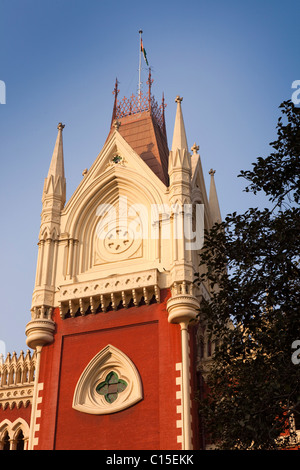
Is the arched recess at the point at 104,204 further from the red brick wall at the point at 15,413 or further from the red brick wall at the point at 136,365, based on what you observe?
the red brick wall at the point at 15,413

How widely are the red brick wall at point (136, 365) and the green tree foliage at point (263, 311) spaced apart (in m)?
5.68

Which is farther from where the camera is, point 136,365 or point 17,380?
point 17,380

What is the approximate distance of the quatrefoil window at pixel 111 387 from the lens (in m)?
25.0

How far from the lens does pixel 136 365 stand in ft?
81.5

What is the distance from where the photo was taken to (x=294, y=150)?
1697 centimetres

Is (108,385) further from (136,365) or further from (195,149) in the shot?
(195,149)

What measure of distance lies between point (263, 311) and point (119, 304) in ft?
33.7

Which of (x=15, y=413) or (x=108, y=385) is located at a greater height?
(x=108, y=385)

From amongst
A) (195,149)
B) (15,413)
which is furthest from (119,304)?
(195,149)

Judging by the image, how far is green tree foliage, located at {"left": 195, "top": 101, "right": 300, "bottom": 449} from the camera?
50.7 ft

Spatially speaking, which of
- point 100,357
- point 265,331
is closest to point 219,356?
point 265,331

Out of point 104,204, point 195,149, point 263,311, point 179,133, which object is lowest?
point 263,311

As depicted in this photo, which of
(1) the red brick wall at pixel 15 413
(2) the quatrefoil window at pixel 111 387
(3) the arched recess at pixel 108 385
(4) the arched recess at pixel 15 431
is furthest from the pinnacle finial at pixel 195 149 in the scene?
(4) the arched recess at pixel 15 431

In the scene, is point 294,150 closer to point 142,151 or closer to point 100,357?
point 100,357
